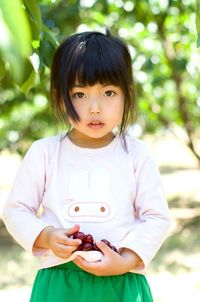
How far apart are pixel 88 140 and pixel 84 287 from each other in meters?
0.41

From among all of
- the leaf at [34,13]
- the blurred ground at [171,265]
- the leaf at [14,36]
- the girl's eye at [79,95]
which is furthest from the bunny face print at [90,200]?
the blurred ground at [171,265]

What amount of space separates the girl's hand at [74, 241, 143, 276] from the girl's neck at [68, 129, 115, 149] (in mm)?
340

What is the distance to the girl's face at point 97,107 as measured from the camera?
5.72ft

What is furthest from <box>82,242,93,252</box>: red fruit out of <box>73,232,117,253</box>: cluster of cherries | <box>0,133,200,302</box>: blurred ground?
<box>0,133,200,302</box>: blurred ground

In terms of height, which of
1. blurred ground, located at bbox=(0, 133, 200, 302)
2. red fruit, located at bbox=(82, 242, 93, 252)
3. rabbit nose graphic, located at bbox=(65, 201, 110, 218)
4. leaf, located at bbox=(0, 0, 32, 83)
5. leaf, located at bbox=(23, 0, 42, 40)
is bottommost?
blurred ground, located at bbox=(0, 133, 200, 302)

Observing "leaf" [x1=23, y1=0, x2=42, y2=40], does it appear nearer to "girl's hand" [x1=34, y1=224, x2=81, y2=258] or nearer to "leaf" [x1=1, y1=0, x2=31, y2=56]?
"girl's hand" [x1=34, y1=224, x2=81, y2=258]

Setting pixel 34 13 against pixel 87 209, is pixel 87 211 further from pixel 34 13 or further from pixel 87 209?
pixel 34 13

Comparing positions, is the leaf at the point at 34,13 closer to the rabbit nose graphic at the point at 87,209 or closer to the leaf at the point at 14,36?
the rabbit nose graphic at the point at 87,209

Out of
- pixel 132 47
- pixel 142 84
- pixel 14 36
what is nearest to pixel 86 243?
pixel 14 36

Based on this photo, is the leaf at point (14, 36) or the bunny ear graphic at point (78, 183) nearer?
the leaf at point (14, 36)

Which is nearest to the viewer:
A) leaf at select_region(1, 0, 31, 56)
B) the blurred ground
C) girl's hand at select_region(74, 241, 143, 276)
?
leaf at select_region(1, 0, 31, 56)

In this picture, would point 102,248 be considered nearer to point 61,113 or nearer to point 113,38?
point 61,113

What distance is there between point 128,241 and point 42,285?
27 centimetres

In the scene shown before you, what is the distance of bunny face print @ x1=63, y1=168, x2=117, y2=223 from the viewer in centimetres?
174
